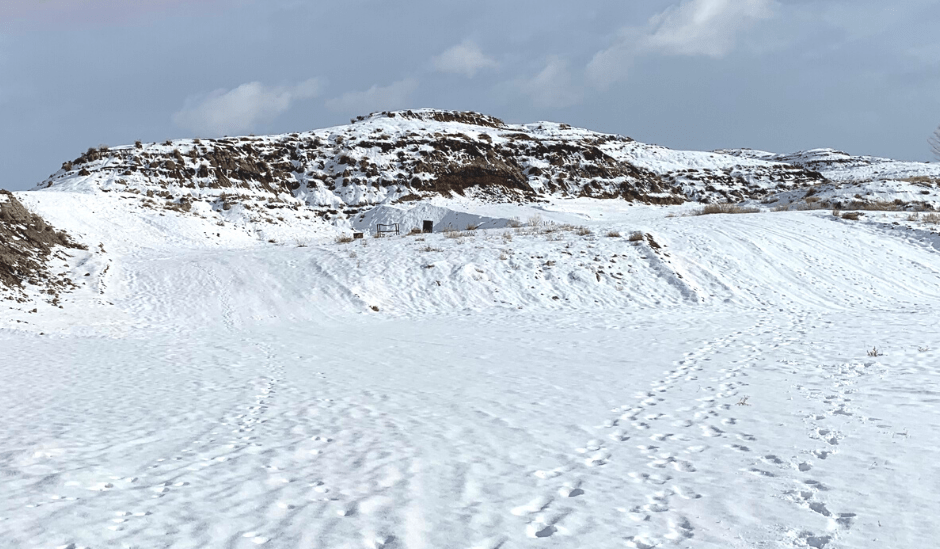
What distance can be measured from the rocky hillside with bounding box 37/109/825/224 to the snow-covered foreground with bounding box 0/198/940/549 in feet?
85.0

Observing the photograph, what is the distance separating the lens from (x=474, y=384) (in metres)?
9.77

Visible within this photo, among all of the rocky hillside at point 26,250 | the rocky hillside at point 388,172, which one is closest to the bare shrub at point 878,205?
the rocky hillside at point 388,172

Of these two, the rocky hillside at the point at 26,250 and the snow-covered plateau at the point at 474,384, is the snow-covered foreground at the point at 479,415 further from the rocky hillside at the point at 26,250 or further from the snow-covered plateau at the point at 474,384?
the rocky hillside at the point at 26,250

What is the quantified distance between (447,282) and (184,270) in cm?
1133

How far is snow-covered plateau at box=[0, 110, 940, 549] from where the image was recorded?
4.73 m

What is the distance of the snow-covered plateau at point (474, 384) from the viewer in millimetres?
4730

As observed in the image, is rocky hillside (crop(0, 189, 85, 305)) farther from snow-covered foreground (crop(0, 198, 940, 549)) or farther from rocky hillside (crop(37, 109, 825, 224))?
rocky hillside (crop(37, 109, 825, 224))

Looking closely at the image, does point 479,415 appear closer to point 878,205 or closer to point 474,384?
point 474,384

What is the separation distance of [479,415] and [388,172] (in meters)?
47.5

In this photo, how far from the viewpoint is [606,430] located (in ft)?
23.5

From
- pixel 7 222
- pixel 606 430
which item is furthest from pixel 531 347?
pixel 7 222

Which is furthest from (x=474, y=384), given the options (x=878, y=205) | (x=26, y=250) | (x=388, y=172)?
(x=388, y=172)

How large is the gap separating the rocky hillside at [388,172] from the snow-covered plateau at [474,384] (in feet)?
38.2

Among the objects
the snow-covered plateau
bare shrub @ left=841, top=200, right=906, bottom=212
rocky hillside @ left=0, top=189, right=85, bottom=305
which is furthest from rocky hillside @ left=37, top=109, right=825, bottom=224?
bare shrub @ left=841, top=200, right=906, bottom=212
